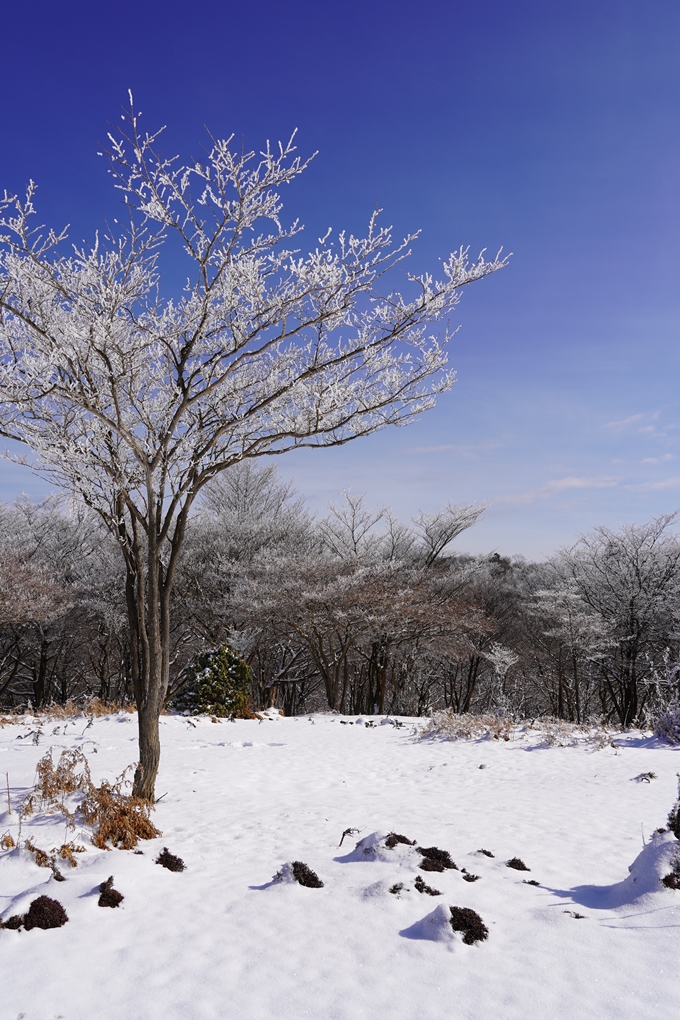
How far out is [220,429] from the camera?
5.05m

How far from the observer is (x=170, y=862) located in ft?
12.8

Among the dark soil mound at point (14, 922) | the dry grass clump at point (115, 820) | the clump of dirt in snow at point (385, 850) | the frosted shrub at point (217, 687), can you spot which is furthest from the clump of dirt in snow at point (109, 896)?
the frosted shrub at point (217, 687)

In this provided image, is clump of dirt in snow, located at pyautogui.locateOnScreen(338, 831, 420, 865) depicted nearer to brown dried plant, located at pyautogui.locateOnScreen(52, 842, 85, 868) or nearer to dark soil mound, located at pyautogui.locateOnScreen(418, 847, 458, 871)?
dark soil mound, located at pyautogui.locateOnScreen(418, 847, 458, 871)

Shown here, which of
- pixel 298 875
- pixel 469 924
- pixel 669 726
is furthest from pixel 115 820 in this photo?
pixel 669 726

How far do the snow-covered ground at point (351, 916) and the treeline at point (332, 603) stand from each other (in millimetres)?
9526

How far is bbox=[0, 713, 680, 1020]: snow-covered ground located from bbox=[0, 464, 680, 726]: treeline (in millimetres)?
9526

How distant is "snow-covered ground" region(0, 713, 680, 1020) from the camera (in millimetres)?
2404

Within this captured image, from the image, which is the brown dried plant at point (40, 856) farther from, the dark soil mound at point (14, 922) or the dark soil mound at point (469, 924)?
the dark soil mound at point (469, 924)

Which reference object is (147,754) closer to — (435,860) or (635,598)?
(435,860)

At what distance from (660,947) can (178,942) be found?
2.26m

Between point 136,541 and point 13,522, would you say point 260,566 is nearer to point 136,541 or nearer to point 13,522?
point 13,522

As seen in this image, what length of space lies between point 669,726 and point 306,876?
261 inches

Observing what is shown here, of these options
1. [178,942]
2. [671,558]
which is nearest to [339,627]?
[671,558]

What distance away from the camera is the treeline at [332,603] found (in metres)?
16.0
